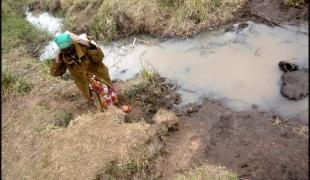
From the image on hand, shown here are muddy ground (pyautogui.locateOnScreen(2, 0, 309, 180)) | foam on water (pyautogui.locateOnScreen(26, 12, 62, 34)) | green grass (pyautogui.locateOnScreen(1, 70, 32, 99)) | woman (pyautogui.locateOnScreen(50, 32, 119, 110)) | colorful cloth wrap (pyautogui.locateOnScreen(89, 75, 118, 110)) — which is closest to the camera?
muddy ground (pyautogui.locateOnScreen(2, 0, 309, 180))

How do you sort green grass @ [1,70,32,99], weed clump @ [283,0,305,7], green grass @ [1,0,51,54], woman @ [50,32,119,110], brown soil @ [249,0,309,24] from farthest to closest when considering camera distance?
green grass @ [1,0,51,54] < green grass @ [1,70,32,99] < weed clump @ [283,0,305,7] < brown soil @ [249,0,309,24] < woman @ [50,32,119,110]

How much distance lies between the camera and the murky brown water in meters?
4.96

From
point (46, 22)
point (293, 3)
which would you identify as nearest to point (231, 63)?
point (293, 3)

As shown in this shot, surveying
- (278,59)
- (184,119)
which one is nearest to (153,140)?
(184,119)

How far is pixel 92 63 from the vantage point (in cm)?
517

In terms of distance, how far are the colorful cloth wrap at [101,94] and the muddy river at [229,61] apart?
33.4 inches

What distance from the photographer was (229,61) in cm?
562

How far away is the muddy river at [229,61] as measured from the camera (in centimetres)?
495

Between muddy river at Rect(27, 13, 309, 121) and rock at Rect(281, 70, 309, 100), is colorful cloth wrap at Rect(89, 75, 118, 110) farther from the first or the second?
rock at Rect(281, 70, 309, 100)

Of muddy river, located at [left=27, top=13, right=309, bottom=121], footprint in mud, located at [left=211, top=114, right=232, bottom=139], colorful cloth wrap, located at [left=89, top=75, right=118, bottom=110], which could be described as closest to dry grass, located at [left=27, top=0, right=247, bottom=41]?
muddy river, located at [left=27, top=13, right=309, bottom=121]

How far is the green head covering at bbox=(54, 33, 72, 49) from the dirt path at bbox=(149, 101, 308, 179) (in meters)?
1.54

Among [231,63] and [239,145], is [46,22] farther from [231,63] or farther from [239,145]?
[239,145]

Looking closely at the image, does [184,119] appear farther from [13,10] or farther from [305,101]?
[13,10]

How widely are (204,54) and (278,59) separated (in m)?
1.10
